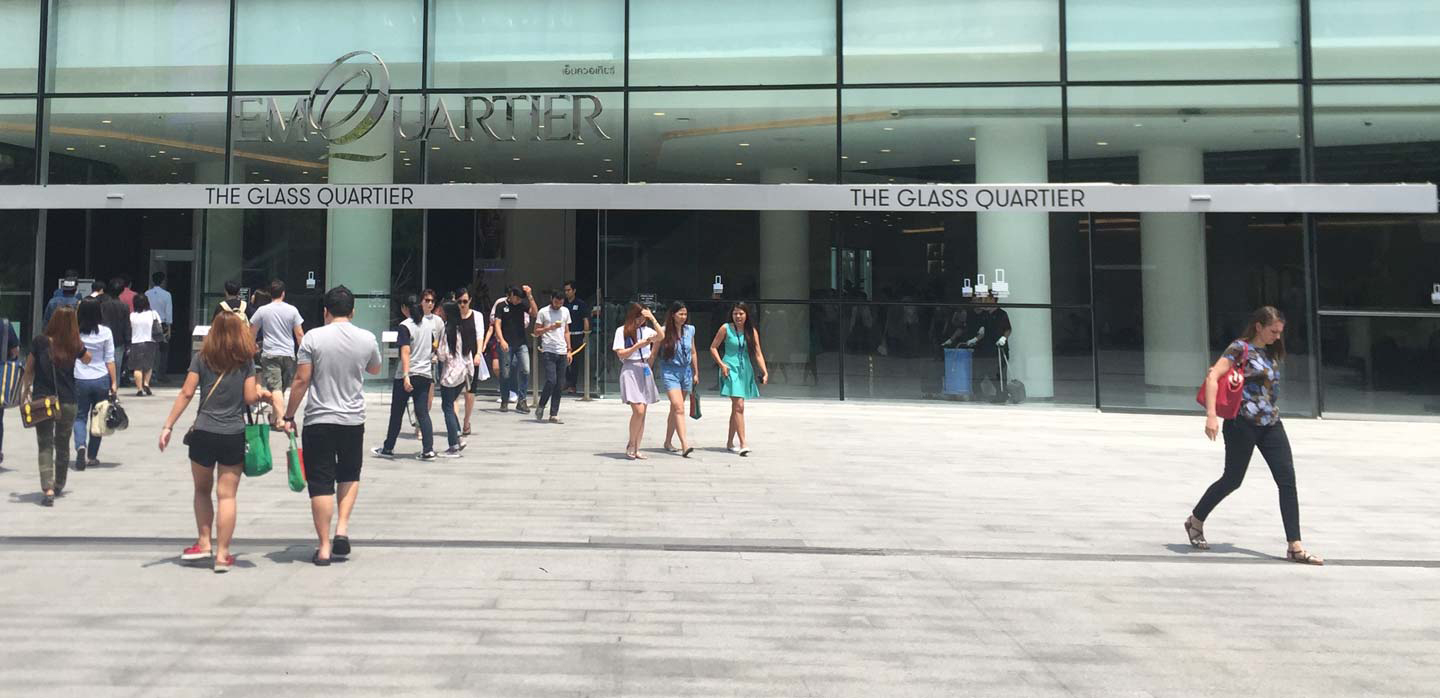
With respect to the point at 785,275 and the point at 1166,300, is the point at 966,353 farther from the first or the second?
the point at 1166,300

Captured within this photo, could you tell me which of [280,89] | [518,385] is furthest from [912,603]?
[280,89]

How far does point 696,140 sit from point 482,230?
4421 mm

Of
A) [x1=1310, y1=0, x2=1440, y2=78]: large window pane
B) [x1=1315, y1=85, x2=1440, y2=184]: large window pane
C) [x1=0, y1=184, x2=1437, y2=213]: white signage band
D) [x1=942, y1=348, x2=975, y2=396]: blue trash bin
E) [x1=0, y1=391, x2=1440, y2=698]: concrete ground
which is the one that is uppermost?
[x1=1310, y1=0, x2=1440, y2=78]: large window pane

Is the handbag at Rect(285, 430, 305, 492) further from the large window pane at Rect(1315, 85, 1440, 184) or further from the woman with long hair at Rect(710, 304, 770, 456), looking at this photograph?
the large window pane at Rect(1315, 85, 1440, 184)

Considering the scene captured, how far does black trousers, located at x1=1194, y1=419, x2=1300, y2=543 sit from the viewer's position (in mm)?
7133

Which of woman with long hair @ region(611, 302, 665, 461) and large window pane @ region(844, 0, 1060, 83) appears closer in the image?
woman with long hair @ region(611, 302, 665, 461)

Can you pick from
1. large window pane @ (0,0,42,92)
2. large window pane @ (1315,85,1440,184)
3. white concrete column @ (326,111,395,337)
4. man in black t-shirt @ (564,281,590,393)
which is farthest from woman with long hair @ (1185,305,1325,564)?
large window pane @ (0,0,42,92)

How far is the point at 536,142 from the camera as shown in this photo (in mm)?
17859

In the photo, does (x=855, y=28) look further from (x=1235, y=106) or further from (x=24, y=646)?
(x=24, y=646)

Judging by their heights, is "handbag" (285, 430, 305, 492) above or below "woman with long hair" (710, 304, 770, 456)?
below

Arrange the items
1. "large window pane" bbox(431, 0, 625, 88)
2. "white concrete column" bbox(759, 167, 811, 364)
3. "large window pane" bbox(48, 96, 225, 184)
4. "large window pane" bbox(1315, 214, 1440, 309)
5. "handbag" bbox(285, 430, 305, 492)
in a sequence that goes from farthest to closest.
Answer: "large window pane" bbox(48, 96, 225, 184)
"large window pane" bbox(431, 0, 625, 88)
"white concrete column" bbox(759, 167, 811, 364)
"large window pane" bbox(1315, 214, 1440, 309)
"handbag" bbox(285, 430, 305, 492)

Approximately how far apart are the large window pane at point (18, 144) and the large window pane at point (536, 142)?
7.21 metres

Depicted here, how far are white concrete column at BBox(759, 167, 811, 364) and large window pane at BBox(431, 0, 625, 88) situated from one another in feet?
11.3

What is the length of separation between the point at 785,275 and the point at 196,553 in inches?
467
